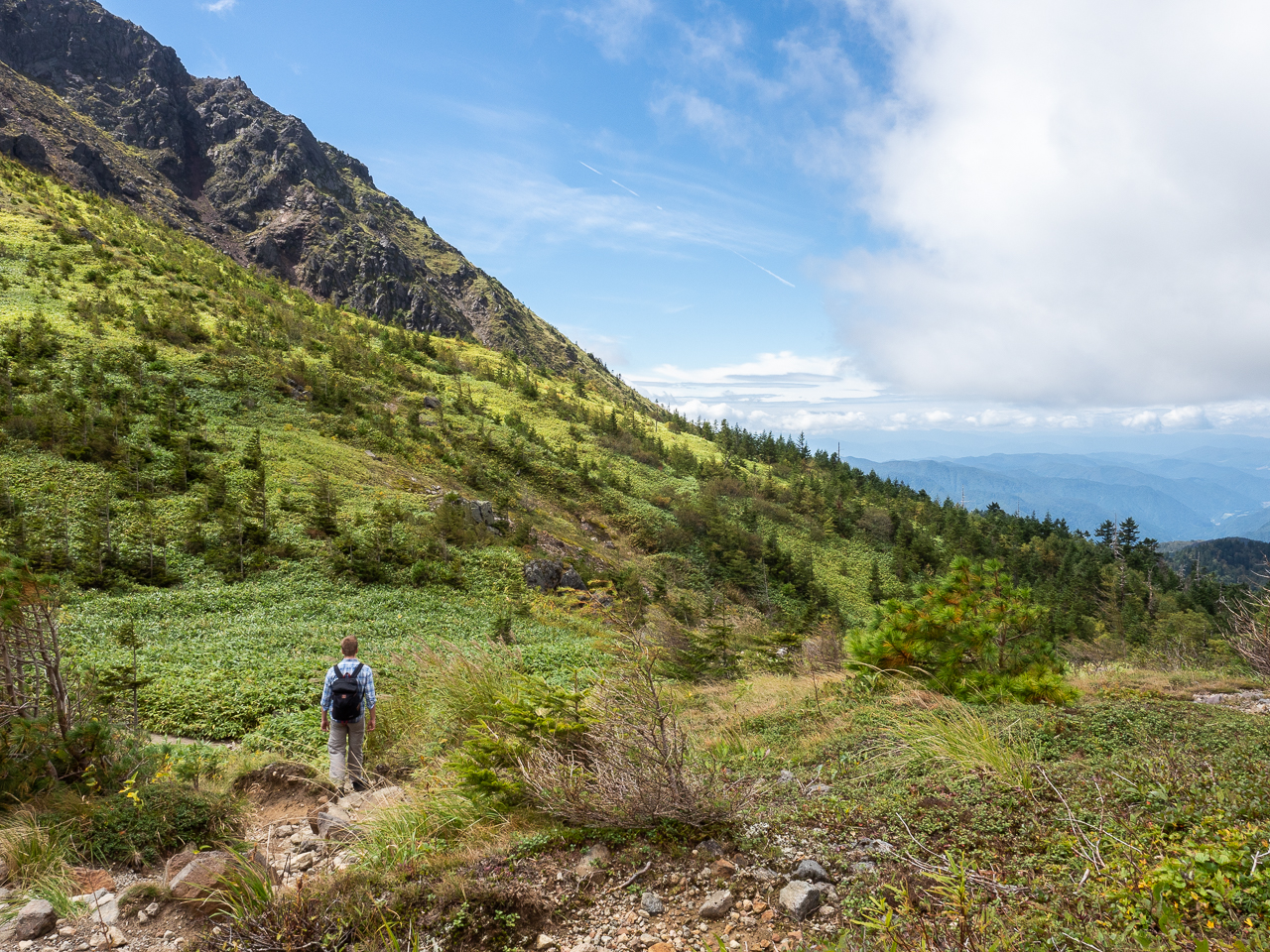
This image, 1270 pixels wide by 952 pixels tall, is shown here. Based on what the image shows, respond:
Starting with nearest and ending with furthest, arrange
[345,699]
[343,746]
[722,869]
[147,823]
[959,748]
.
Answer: [722,869] → [147,823] → [959,748] → [345,699] → [343,746]

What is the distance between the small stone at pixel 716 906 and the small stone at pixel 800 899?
30 cm

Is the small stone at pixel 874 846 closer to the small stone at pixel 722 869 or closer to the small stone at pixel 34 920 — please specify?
the small stone at pixel 722 869

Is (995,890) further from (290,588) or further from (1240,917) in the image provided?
(290,588)

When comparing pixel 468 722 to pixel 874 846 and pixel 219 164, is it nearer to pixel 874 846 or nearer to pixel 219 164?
pixel 874 846

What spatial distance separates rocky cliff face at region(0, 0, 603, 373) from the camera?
8025cm

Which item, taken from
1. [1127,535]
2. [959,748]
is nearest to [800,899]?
[959,748]

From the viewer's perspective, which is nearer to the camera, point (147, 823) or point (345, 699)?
point (147, 823)

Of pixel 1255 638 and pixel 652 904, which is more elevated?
pixel 1255 638

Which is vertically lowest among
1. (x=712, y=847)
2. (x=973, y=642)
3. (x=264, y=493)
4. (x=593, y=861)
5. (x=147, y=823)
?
(x=147, y=823)

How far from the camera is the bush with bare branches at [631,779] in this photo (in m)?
3.66

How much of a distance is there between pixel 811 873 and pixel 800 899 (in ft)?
0.89

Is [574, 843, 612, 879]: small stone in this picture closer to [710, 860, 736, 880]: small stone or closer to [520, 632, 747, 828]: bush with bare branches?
[520, 632, 747, 828]: bush with bare branches

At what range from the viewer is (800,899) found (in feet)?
9.62

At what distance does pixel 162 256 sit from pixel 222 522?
2994cm
